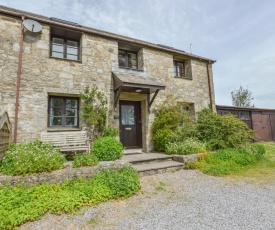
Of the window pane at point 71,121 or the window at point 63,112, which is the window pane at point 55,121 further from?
the window pane at point 71,121

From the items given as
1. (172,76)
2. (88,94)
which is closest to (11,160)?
(88,94)

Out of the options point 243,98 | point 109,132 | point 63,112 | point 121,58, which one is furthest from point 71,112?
point 243,98

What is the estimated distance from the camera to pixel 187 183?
4559 mm

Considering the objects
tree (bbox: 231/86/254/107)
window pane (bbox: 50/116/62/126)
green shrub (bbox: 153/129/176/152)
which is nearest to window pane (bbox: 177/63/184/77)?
green shrub (bbox: 153/129/176/152)

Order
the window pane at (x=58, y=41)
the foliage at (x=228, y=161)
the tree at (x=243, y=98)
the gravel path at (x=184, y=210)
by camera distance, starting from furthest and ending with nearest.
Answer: the tree at (x=243, y=98) → the window pane at (x=58, y=41) → the foliage at (x=228, y=161) → the gravel path at (x=184, y=210)

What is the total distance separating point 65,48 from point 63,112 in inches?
110

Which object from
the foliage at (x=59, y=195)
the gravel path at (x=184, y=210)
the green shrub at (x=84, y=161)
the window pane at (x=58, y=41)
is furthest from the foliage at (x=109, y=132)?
the window pane at (x=58, y=41)

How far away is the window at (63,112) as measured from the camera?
249 inches

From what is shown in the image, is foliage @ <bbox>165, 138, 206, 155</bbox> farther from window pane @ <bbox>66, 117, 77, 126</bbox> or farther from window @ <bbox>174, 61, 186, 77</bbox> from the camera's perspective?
window @ <bbox>174, 61, 186, 77</bbox>

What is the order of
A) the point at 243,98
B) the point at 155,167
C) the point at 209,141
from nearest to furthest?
the point at 155,167, the point at 209,141, the point at 243,98

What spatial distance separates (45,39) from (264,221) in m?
8.20

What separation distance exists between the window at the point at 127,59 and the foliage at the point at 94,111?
Answer: 238cm

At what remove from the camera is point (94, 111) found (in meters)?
6.67

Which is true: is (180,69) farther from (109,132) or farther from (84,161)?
(84,161)
